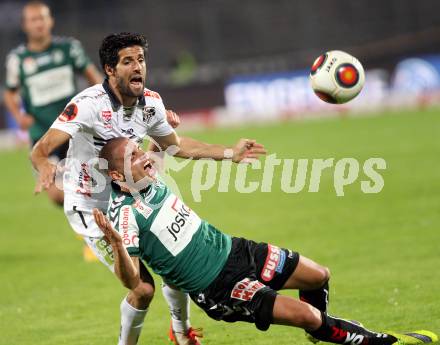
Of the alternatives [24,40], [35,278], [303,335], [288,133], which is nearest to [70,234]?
[35,278]

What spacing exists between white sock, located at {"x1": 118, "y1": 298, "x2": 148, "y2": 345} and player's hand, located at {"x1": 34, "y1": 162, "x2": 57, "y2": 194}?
3.54 feet

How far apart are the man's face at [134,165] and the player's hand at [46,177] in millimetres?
463

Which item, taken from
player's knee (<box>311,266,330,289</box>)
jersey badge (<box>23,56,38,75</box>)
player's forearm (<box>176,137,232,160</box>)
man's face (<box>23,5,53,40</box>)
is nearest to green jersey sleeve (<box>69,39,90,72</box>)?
man's face (<box>23,5,53,40</box>)

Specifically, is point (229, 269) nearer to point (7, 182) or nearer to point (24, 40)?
point (7, 182)

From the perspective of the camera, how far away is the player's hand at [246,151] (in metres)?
7.04

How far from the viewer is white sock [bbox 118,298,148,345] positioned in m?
6.71

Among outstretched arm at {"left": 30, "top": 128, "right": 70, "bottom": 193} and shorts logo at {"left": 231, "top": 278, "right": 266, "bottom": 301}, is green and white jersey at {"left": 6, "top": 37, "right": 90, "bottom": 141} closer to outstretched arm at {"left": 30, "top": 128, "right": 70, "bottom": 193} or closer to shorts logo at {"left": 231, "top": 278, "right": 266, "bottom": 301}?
outstretched arm at {"left": 30, "top": 128, "right": 70, "bottom": 193}

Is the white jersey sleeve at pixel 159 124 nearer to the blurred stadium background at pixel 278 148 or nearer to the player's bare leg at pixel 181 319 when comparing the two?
the player's bare leg at pixel 181 319

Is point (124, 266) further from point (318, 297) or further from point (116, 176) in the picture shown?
point (318, 297)

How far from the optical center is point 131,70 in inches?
262

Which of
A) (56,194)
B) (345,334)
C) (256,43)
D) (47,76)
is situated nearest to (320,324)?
(345,334)

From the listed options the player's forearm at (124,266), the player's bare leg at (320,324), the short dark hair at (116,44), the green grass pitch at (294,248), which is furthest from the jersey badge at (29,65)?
the player's bare leg at (320,324)

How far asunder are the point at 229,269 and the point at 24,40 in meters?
21.6

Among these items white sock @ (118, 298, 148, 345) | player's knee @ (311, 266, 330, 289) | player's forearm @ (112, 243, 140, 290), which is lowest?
white sock @ (118, 298, 148, 345)
